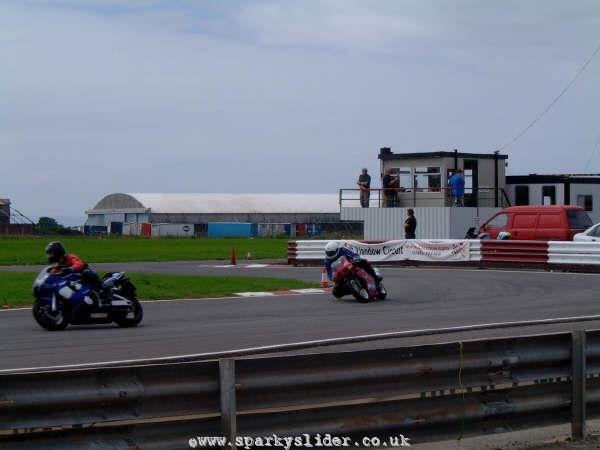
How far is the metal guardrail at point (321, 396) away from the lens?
6.30 meters

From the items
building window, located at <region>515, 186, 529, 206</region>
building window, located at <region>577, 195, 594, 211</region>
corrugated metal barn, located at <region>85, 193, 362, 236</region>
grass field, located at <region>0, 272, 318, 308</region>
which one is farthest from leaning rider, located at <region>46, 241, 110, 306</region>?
corrugated metal barn, located at <region>85, 193, 362, 236</region>

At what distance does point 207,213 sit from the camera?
95750 mm

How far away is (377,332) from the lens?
50.0ft

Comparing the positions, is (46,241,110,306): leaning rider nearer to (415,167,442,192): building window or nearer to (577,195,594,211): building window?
(415,167,442,192): building window

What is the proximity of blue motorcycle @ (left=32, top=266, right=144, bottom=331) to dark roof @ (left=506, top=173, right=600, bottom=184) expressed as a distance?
27.3 m

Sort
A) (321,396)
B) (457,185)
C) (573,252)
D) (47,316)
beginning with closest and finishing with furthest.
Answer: (321,396), (47,316), (573,252), (457,185)

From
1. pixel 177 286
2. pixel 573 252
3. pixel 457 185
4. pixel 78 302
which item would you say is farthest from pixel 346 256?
pixel 457 185

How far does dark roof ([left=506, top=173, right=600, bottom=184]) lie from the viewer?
40722 mm

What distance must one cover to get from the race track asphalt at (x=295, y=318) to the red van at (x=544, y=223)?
625cm

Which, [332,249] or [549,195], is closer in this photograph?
[332,249]

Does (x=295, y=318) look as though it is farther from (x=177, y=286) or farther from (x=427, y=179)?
(x=427, y=179)

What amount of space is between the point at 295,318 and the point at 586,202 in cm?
2657

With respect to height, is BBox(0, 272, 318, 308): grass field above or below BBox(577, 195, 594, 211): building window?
below

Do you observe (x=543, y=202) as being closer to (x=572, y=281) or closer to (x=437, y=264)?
(x=437, y=264)
